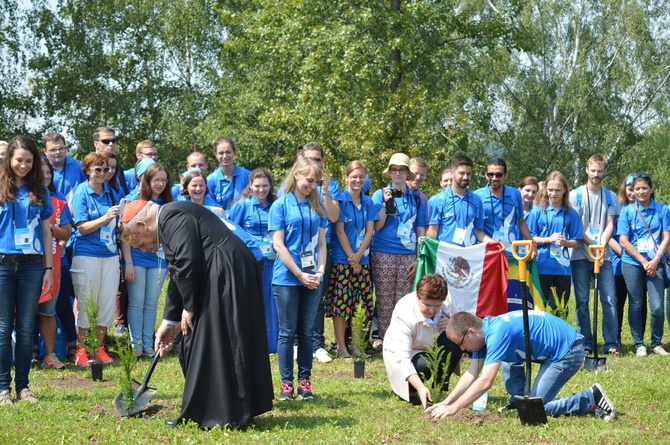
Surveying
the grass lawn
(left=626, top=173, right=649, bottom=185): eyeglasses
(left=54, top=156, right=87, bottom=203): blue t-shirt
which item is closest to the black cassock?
the grass lawn

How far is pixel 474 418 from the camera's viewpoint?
23.8 ft

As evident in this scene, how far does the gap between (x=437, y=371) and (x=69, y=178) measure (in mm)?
5309

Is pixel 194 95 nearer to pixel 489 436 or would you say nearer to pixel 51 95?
pixel 51 95

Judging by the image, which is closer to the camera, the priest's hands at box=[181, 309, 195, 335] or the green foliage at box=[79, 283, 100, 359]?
the priest's hands at box=[181, 309, 195, 335]

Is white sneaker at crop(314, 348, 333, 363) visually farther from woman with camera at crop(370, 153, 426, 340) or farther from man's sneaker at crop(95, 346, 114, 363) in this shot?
man's sneaker at crop(95, 346, 114, 363)

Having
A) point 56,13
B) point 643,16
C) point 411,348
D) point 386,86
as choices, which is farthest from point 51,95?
point 411,348

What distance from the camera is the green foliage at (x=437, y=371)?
7715mm

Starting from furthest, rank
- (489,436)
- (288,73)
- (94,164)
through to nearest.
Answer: (288,73) < (94,164) < (489,436)

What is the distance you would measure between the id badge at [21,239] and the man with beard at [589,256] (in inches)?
272

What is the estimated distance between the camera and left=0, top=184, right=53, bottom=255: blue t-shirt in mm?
7898

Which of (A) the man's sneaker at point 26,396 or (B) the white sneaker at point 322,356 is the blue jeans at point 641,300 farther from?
(A) the man's sneaker at point 26,396

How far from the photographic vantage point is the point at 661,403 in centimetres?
820

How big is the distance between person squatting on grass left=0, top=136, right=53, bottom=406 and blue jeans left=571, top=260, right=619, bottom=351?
680cm

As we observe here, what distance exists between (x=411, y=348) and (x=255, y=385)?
1899 millimetres
